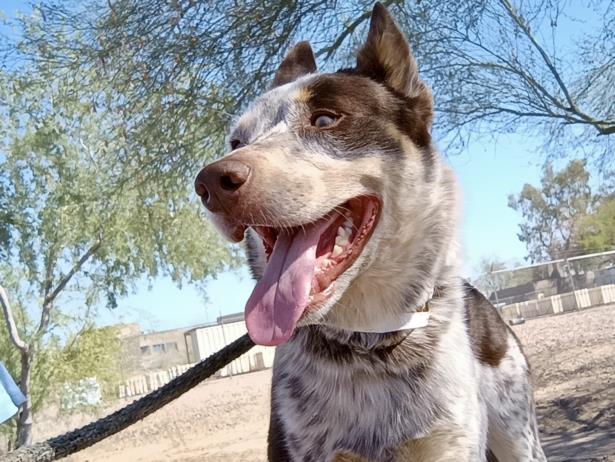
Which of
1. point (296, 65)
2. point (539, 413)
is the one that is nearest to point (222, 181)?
point (296, 65)

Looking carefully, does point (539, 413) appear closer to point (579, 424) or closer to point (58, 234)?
point (579, 424)

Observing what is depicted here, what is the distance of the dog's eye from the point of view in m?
2.43

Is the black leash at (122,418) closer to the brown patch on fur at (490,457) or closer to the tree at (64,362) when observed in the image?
the brown patch on fur at (490,457)

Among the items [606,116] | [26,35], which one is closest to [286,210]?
[606,116]

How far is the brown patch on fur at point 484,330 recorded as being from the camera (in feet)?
9.23

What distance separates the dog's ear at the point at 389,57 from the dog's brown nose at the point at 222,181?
0.95 metres

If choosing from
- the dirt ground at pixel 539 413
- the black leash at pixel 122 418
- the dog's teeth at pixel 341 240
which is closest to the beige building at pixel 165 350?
the dirt ground at pixel 539 413

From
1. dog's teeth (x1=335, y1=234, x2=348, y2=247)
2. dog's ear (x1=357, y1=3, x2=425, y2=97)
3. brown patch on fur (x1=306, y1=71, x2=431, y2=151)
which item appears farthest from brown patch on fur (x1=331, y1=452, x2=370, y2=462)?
dog's ear (x1=357, y1=3, x2=425, y2=97)

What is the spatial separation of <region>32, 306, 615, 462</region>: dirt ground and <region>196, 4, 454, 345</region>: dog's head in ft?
13.3

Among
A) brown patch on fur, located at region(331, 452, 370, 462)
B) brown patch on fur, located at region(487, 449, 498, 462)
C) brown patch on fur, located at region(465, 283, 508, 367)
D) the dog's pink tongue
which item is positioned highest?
the dog's pink tongue

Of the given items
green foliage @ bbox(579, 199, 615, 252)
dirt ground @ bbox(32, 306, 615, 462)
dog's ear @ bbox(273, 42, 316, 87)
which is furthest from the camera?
green foliage @ bbox(579, 199, 615, 252)

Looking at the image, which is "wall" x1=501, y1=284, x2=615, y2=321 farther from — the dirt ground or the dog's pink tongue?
the dog's pink tongue

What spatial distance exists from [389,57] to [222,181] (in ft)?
3.57

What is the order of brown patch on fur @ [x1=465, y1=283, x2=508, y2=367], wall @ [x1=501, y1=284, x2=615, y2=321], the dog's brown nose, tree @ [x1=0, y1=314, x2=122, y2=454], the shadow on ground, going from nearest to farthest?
1. the dog's brown nose
2. brown patch on fur @ [x1=465, y1=283, x2=508, y2=367]
3. the shadow on ground
4. tree @ [x1=0, y1=314, x2=122, y2=454]
5. wall @ [x1=501, y1=284, x2=615, y2=321]
